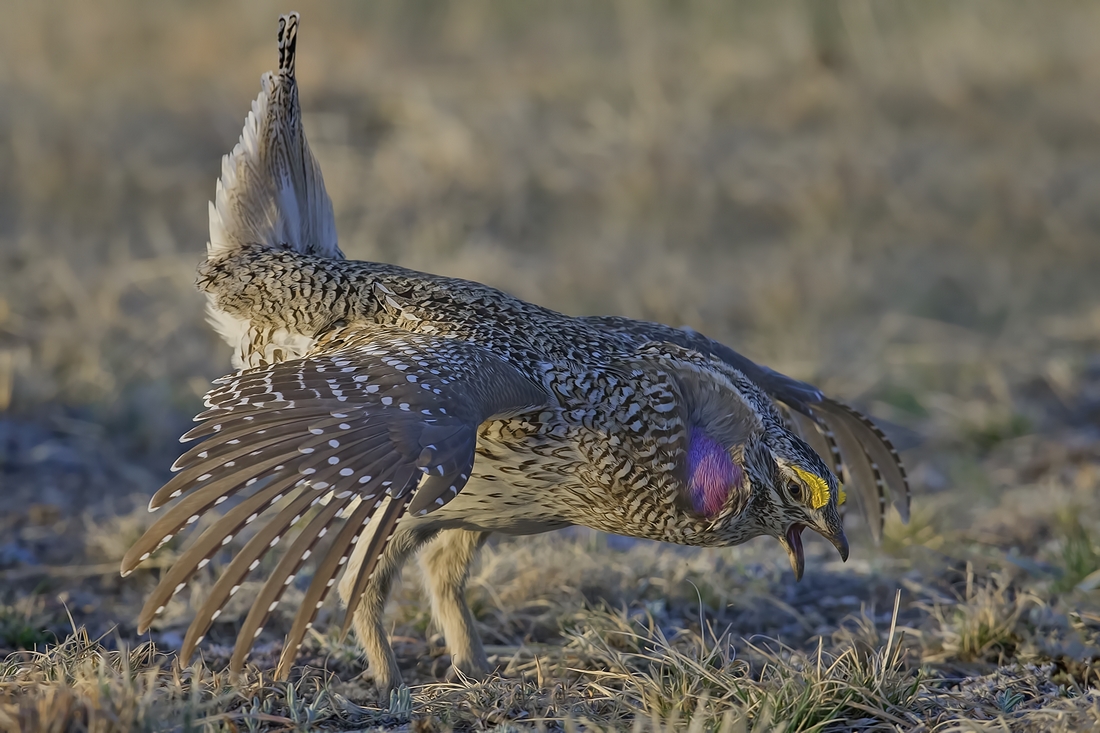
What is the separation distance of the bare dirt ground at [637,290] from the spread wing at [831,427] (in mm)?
308

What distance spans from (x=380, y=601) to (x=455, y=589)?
0.85 ft

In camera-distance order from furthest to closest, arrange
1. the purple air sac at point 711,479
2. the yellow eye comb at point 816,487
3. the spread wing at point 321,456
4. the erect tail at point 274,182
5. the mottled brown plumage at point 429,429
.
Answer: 1. the erect tail at point 274,182
2. the purple air sac at point 711,479
3. the yellow eye comb at point 816,487
4. the mottled brown plumage at point 429,429
5. the spread wing at point 321,456

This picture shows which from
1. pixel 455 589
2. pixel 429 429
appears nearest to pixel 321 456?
pixel 429 429

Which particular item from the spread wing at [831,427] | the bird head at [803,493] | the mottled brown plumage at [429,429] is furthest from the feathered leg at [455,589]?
the bird head at [803,493]

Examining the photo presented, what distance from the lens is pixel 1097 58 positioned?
11.3 metres

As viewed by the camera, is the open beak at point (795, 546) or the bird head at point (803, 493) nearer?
the bird head at point (803, 493)

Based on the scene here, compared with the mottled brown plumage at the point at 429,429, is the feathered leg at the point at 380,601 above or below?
below

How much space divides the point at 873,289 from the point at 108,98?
6321 mm

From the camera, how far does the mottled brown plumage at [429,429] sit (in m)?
2.91

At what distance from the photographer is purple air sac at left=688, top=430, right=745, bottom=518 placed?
3.52m

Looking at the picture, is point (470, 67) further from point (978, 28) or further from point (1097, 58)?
point (1097, 58)

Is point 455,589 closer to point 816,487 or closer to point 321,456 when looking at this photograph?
point 321,456

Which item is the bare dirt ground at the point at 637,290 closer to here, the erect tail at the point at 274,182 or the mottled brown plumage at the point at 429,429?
the mottled brown plumage at the point at 429,429

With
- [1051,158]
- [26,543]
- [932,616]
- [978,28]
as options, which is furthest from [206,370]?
[978,28]
